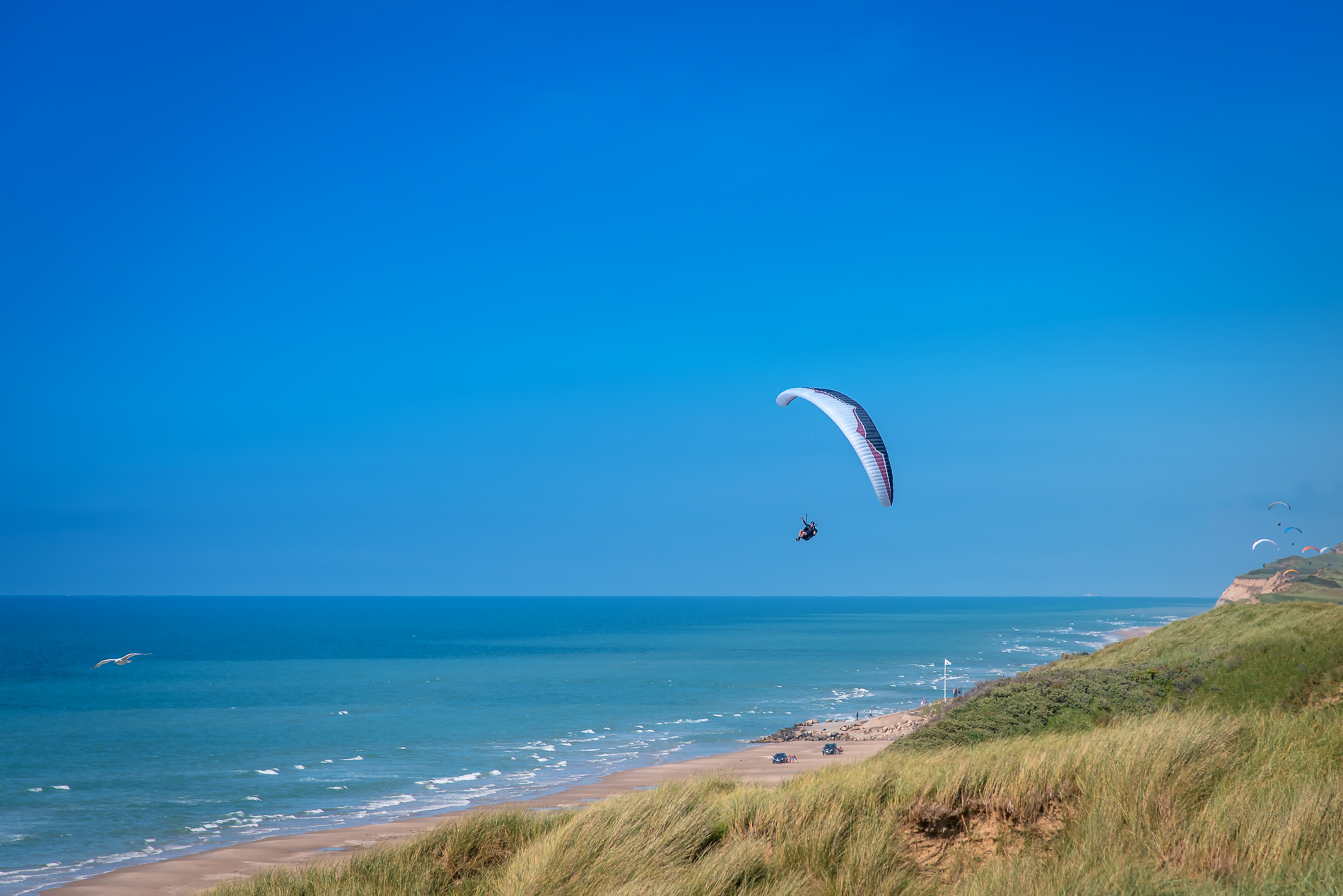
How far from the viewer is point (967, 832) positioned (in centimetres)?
762

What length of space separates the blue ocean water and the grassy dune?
1858 centimetres

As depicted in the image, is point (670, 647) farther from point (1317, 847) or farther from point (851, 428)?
point (1317, 847)

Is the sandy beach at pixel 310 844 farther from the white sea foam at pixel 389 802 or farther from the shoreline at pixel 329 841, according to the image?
the white sea foam at pixel 389 802

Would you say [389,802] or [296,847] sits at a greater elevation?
[296,847]

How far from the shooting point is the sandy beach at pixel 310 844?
20000 millimetres

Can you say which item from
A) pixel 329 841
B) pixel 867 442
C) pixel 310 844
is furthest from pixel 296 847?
pixel 867 442

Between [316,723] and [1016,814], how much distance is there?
48.3 m

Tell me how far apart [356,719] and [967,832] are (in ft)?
159

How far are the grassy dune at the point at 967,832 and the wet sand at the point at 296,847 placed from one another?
5659 mm

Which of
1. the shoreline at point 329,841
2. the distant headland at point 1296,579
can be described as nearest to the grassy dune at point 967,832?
the shoreline at point 329,841

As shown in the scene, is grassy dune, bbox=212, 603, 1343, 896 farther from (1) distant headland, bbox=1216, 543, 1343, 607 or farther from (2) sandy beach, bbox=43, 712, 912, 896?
(1) distant headland, bbox=1216, 543, 1343, 607

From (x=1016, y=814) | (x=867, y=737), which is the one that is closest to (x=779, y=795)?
(x=1016, y=814)

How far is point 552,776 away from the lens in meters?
32.8

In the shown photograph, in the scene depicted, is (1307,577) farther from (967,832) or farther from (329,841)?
(967,832)
